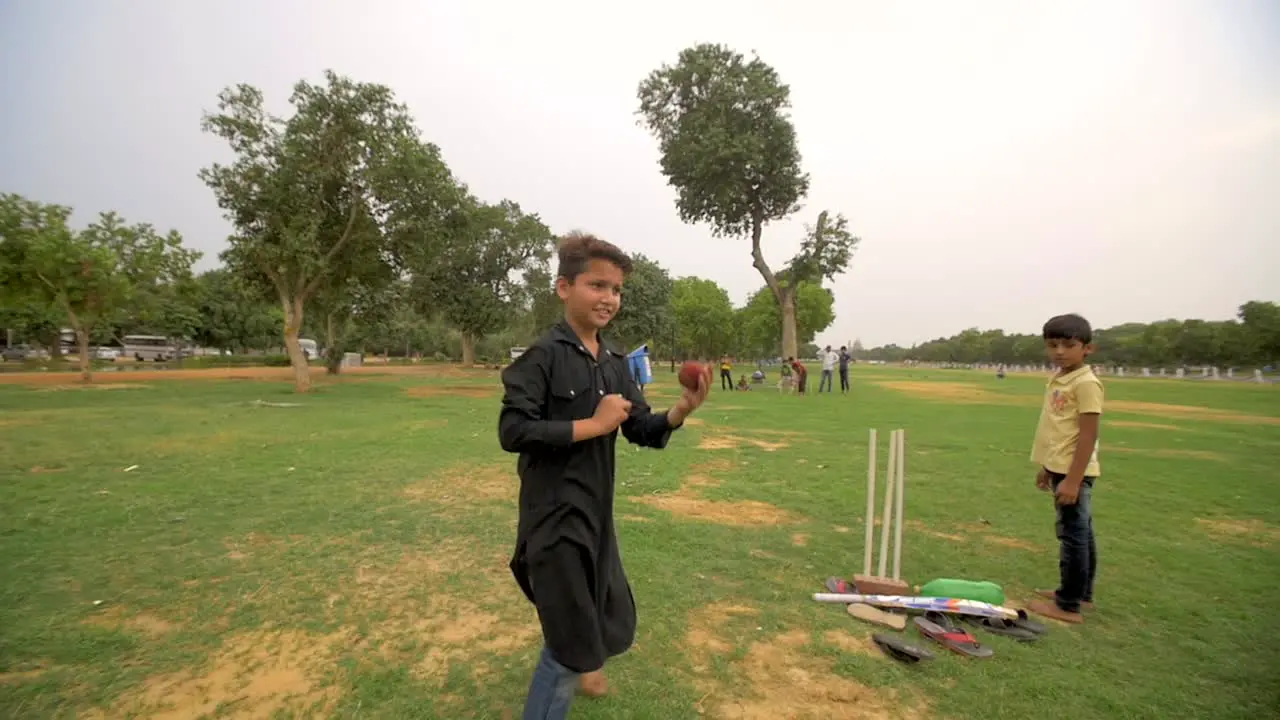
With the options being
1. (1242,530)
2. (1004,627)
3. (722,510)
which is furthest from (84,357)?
(1242,530)

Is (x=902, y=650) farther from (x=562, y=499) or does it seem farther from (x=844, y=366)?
(x=844, y=366)

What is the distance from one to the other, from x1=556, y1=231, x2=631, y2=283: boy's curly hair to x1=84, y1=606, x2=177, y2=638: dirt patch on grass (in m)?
3.43

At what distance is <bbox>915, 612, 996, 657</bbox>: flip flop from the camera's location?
11.0 ft

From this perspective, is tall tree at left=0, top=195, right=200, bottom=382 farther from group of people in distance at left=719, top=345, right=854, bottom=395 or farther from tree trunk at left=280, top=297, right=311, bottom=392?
group of people in distance at left=719, top=345, right=854, bottom=395

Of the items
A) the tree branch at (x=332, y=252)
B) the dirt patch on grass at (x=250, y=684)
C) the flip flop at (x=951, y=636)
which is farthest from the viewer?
the tree branch at (x=332, y=252)

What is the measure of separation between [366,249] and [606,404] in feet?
73.5

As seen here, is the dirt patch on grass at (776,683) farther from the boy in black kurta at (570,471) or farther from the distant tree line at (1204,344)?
the distant tree line at (1204,344)

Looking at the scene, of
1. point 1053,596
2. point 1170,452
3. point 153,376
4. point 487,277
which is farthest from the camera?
point 487,277

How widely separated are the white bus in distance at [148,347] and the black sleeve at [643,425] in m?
70.9

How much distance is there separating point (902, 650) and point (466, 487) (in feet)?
17.8

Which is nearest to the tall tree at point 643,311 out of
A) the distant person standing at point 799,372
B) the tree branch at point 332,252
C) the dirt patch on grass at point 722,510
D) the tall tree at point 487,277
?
the tall tree at point 487,277

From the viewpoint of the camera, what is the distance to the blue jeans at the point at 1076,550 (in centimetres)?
381

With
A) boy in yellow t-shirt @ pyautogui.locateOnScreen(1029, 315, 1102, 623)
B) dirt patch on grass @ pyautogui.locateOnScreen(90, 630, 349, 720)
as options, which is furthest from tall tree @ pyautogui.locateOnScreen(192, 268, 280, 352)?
boy in yellow t-shirt @ pyautogui.locateOnScreen(1029, 315, 1102, 623)

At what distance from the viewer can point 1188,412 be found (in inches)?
754
